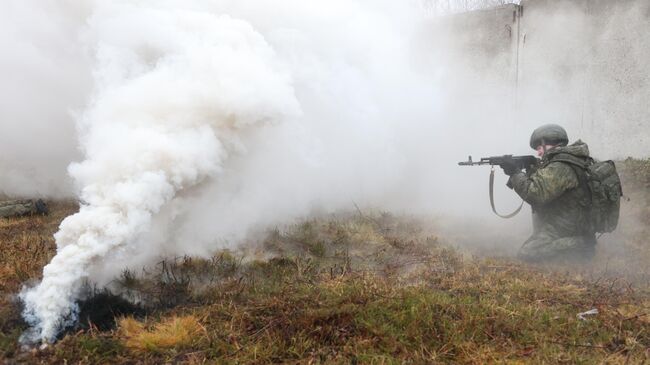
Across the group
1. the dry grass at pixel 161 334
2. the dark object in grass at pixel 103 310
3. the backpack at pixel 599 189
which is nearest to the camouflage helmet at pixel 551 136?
the backpack at pixel 599 189

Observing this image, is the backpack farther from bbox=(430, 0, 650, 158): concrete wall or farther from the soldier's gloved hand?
bbox=(430, 0, 650, 158): concrete wall

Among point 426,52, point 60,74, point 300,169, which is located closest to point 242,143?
point 300,169

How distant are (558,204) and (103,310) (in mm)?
4759

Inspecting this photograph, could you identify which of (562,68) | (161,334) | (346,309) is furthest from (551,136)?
(161,334)

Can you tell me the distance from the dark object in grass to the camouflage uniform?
163 inches

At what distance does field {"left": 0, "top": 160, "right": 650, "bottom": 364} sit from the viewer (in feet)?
10.1

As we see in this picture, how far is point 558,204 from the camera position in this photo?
543cm

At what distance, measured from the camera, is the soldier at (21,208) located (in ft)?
22.5

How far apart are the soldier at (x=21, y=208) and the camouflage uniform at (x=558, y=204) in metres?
6.60

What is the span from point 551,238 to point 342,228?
2.47 metres

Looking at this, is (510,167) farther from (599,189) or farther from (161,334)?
(161,334)

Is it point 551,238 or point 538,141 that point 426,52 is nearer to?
point 538,141

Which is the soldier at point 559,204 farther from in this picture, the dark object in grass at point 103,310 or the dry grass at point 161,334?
the dark object in grass at point 103,310

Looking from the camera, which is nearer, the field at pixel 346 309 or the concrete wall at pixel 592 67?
the field at pixel 346 309
